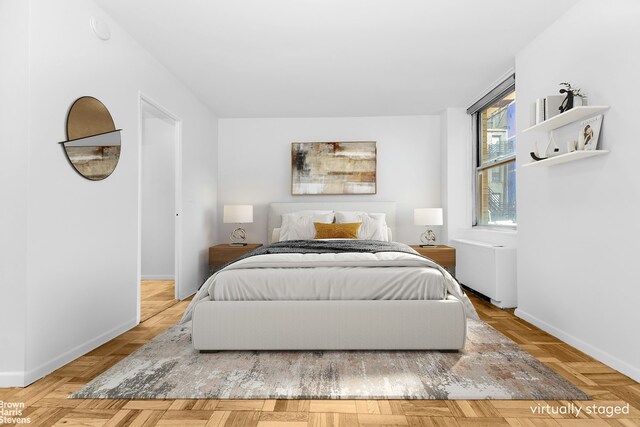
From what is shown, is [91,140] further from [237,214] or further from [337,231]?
[337,231]

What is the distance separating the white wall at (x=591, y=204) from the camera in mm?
2219

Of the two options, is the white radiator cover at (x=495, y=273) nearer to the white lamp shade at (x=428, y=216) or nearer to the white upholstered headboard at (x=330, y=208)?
the white lamp shade at (x=428, y=216)

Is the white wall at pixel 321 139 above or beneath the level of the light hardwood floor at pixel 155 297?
above

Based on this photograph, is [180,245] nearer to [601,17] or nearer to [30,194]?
[30,194]

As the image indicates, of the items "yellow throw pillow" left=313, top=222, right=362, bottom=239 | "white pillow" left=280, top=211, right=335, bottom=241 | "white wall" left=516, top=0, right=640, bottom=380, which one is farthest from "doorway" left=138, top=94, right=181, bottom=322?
"white wall" left=516, top=0, right=640, bottom=380

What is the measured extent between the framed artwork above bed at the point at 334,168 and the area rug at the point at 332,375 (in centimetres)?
309

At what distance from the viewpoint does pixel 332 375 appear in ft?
7.17

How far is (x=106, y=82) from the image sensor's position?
2.83 meters

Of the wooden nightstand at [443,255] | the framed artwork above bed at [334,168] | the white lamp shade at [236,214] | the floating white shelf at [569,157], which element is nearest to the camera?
the floating white shelf at [569,157]

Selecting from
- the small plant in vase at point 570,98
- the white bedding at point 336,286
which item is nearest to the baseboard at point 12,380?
the white bedding at point 336,286

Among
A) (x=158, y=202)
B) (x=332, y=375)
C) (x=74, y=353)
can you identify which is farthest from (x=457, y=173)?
(x=74, y=353)

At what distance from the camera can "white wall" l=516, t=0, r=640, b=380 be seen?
87.4 inches

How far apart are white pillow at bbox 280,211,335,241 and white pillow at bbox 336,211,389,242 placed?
0.17 meters

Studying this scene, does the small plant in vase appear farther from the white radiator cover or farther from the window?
the white radiator cover
